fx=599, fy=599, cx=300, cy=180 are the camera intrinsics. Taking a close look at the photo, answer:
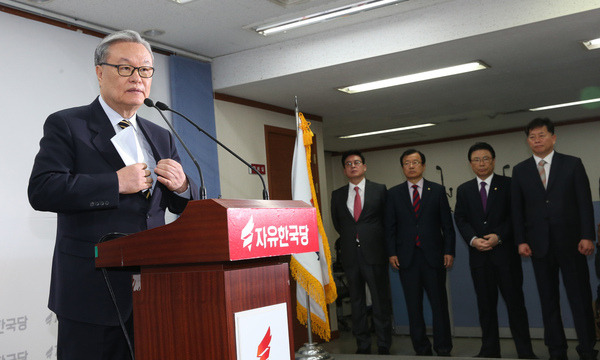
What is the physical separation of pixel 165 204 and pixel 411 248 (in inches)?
134

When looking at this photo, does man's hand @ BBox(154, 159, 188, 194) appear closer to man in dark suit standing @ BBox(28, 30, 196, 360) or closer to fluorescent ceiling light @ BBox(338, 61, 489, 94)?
man in dark suit standing @ BBox(28, 30, 196, 360)

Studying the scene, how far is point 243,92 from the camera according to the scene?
5855 millimetres

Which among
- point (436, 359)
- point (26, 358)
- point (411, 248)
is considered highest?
point (411, 248)

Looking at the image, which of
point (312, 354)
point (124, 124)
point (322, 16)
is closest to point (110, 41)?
point (124, 124)

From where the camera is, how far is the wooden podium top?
1.26m

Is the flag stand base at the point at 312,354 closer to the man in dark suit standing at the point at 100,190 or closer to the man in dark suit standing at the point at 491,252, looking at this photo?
the man in dark suit standing at the point at 491,252

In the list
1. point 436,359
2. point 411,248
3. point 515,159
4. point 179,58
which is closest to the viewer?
point 436,359

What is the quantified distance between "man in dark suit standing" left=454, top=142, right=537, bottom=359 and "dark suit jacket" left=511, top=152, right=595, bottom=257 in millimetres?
267

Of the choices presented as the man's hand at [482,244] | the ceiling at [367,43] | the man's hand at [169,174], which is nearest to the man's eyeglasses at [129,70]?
the man's hand at [169,174]

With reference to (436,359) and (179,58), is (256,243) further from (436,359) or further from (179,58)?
(179,58)

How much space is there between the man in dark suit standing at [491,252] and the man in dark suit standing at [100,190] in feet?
11.2

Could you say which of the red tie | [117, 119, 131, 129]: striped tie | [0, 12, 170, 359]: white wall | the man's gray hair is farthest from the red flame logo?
the red tie

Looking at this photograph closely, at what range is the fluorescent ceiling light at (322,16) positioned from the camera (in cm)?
452

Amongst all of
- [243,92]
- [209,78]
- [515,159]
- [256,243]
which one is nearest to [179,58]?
[209,78]
